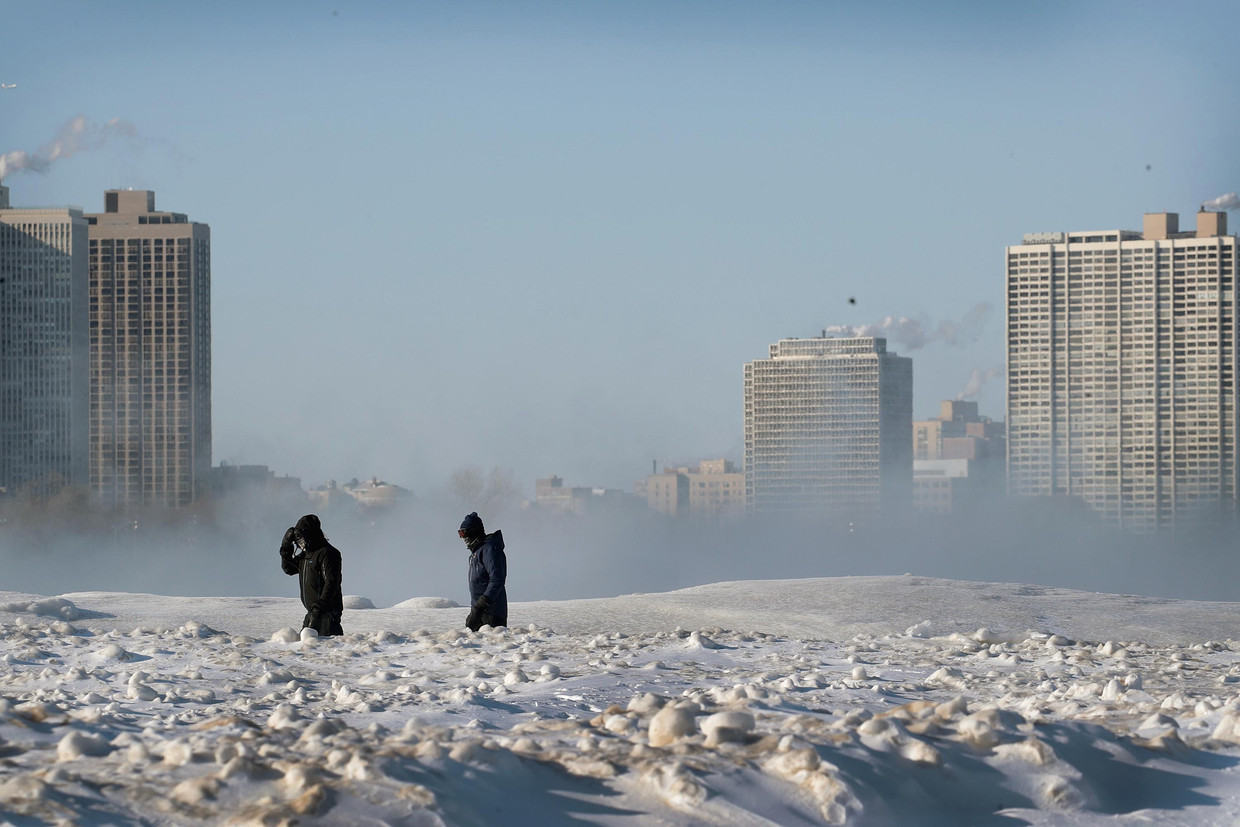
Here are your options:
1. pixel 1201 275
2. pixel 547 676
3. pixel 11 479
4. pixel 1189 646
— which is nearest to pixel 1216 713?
pixel 547 676

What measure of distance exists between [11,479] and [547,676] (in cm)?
14904

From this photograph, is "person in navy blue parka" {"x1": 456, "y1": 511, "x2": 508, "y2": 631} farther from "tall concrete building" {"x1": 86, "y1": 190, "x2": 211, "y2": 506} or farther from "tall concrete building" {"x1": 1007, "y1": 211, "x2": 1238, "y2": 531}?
"tall concrete building" {"x1": 1007, "y1": 211, "x2": 1238, "y2": 531}

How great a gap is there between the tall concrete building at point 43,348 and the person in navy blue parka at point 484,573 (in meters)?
145

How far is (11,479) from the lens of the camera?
145250 millimetres

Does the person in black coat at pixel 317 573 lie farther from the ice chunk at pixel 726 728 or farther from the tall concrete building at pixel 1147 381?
the tall concrete building at pixel 1147 381

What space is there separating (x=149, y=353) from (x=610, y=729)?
171554 mm

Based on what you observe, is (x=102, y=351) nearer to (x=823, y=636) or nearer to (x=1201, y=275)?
(x=1201, y=275)

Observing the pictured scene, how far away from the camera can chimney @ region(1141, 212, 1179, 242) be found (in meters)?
192

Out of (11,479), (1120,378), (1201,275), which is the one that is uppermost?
(1201,275)

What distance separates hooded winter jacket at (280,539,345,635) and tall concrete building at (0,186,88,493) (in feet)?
475

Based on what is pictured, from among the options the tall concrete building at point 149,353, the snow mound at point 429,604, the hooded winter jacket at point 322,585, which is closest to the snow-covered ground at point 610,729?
the hooded winter jacket at point 322,585

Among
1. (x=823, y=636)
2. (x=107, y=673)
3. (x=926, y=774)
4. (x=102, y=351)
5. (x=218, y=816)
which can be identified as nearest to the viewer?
(x=218, y=816)

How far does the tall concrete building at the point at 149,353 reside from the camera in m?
161

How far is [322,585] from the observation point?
494 inches
